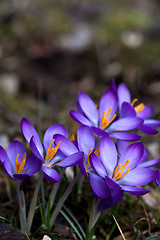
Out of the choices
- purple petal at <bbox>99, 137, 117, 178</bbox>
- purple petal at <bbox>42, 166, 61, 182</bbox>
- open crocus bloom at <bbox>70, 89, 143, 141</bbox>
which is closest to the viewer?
purple petal at <bbox>42, 166, 61, 182</bbox>

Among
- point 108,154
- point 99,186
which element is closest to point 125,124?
point 108,154

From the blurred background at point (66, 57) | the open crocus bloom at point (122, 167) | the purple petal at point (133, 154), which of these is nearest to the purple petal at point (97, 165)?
the open crocus bloom at point (122, 167)

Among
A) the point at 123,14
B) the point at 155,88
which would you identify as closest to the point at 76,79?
the point at 155,88

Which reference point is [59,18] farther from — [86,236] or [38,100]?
[86,236]

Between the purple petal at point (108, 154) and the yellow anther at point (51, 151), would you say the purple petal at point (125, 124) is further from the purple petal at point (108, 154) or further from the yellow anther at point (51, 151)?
the yellow anther at point (51, 151)

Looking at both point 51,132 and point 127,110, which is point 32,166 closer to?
point 51,132

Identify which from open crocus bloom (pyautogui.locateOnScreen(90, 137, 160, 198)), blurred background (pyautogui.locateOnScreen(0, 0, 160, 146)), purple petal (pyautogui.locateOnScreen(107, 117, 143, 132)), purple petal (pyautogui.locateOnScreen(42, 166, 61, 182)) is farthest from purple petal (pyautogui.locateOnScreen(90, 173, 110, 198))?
blurred background (pyautogui.locateOnScreen(0, 0, 160, 146))

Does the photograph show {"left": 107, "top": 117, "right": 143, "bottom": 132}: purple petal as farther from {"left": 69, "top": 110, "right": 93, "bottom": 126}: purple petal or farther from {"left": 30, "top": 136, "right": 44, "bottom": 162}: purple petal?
{"left": 30, "top": 136, "right": 44, "bottom": 162}: purple petal
